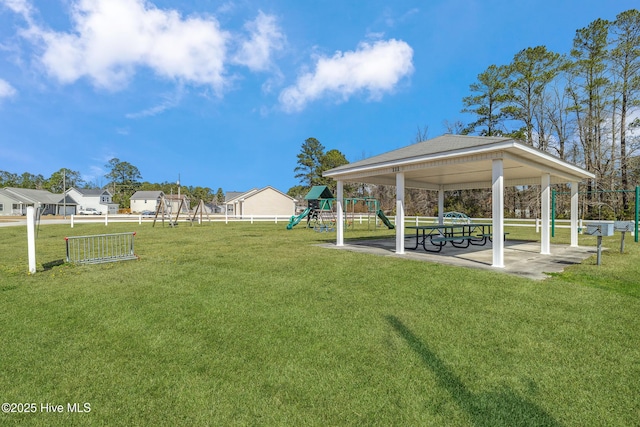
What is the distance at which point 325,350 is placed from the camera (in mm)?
3268

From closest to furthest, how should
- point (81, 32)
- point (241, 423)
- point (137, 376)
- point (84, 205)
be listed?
point (241, 423)
point (137, 376)
point (81, 32)
point (84, 205)

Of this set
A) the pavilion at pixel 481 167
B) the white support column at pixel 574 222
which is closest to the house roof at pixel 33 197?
the pavilion at pixel 481 167

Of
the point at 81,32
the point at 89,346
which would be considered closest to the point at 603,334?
the point at 89,346

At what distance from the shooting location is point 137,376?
280 centimetres

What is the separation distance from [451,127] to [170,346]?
37.7 metres

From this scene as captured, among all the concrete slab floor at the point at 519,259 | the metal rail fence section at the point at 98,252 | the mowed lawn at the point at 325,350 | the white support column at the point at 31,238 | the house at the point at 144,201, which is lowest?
the mowed lawn at the point at 325,350

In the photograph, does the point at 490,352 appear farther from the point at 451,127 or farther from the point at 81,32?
the point at 451,127

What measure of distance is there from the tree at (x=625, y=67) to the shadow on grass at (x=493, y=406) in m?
28.6

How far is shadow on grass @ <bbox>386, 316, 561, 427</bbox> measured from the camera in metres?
2.19

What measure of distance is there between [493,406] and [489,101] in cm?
3468

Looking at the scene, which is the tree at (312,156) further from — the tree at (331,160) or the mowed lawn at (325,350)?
the mowed lawn at (325,350)

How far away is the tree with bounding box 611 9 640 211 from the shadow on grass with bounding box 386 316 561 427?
93.8 ft

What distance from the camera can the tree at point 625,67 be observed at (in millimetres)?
22234

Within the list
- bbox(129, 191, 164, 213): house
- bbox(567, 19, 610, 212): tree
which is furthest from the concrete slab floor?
bbox(129, 191, 164, 213): house
